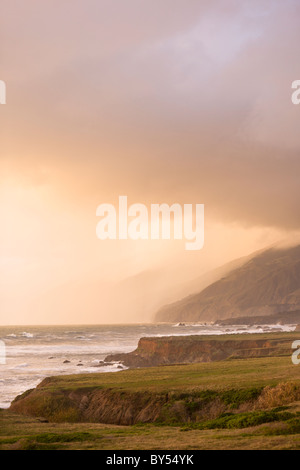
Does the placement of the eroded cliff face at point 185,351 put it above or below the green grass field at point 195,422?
below

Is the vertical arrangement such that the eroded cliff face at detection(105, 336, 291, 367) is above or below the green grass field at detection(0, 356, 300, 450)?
below

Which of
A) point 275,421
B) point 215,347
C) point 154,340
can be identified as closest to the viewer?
point 275,421

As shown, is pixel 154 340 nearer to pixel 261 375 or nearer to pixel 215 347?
pixel 215 347

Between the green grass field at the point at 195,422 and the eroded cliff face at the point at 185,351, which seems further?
the eroded cliff face at the point at 185,351

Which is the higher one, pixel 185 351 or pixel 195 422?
pixel 195 422

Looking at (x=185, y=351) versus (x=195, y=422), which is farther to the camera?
(x=185, y=351)

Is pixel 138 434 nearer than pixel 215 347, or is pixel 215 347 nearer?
pixel 138 434

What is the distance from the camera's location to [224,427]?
2497cm

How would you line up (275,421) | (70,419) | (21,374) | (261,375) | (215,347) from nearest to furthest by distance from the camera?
(275,421) → (70,419) → (261,375) → (21,374) → (215,347)

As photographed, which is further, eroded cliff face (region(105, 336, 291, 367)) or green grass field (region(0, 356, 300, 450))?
eroded cliff face (region(105, 336, 291, 367))
